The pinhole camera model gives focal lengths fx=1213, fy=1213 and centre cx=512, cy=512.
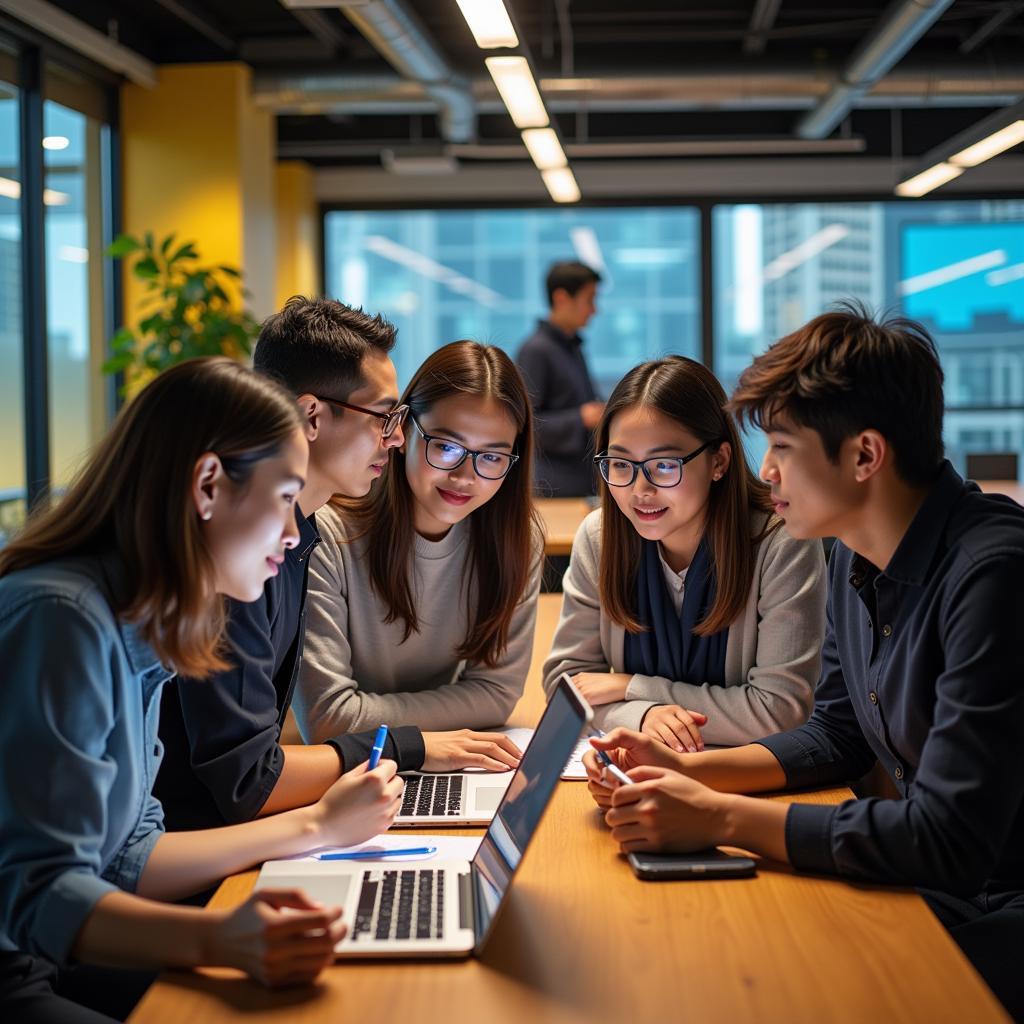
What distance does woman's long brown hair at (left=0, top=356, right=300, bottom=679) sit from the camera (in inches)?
52.4

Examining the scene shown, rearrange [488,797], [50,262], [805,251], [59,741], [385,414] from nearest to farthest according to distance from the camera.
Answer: [59,741] → [488,797] → [385,414] → [50,262] → [805,251]

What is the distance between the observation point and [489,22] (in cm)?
349

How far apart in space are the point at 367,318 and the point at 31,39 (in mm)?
4379

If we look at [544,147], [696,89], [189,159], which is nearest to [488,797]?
[544,147]

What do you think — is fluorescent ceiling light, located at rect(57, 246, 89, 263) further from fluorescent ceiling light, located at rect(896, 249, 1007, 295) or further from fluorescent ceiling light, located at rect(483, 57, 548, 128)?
fluorescent ceiling light, located at rect(896, 249, 1007, 295)

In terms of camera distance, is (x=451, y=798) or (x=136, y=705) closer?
(x=136, y=705)

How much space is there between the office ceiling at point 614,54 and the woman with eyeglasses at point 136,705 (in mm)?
5107

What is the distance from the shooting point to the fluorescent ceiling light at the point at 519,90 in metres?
3.96

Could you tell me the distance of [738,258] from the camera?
935 centimetres

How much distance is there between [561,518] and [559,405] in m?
1.50

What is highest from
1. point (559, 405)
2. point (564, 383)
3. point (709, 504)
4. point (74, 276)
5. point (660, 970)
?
point (74, 276)

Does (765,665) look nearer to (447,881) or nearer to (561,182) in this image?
(447,881)

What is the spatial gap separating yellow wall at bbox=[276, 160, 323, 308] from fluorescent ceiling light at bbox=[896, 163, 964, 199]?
417 cm

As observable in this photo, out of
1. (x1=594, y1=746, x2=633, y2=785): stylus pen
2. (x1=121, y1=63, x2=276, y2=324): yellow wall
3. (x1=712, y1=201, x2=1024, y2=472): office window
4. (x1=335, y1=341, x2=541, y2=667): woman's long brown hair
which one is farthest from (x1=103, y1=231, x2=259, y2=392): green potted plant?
(x1=594, y1=746, x2=633, y2=785): stylus pen
